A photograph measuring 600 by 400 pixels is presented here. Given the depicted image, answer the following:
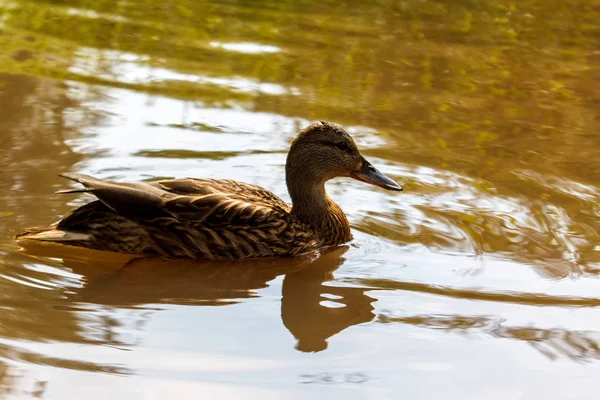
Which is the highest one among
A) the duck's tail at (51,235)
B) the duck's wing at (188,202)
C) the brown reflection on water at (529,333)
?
the duck's wing at (188,202)

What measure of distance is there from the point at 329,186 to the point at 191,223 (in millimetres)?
1588

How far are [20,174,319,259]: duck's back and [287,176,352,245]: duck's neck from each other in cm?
32

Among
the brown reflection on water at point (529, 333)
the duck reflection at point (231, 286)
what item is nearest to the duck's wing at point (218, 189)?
the duck reflection at point (231, 286)

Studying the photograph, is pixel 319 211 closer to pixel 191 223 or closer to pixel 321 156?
pixel 321 156

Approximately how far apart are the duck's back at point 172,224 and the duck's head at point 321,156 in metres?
0.48

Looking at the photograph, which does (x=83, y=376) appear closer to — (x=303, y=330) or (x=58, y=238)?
(x=303, y=330)

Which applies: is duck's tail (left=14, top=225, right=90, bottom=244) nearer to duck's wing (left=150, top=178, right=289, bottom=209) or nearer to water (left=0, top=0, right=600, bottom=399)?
water (left=0, top=0, right=600, bottom=399)

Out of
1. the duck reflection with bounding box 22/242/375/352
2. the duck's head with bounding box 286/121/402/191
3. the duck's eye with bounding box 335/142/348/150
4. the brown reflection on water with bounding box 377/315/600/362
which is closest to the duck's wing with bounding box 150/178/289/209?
the duck's head with bounding box 286/121/402/191

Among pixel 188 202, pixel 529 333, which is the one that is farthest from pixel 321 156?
pixel 529 333

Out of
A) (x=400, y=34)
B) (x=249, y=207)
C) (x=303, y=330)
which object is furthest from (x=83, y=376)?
(x=400, y=34)

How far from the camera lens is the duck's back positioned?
20.3 feet

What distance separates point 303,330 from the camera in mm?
5234

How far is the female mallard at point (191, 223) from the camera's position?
20.3 feet

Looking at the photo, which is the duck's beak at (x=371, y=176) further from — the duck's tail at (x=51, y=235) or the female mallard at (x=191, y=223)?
the duck's tail at (x=51, y=235)
